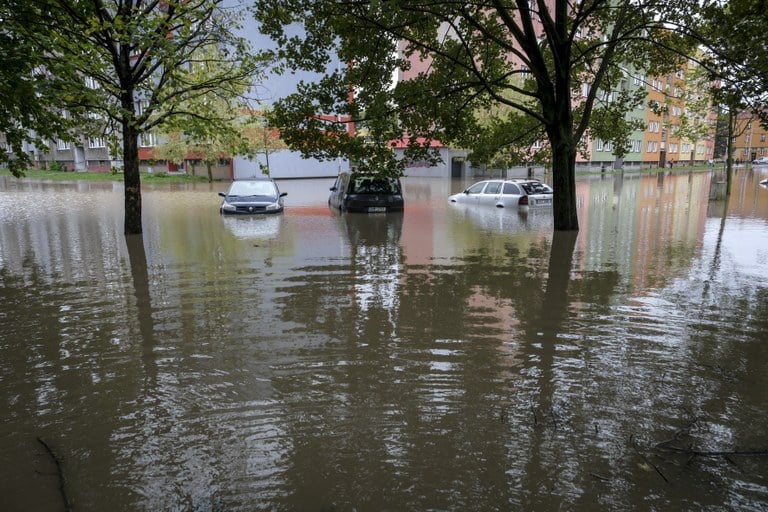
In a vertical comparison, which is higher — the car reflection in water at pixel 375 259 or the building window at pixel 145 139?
the building window at pixel 145 139

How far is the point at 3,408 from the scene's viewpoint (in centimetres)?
427

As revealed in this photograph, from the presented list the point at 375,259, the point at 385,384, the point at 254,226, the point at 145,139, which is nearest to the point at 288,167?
the point at 145,139

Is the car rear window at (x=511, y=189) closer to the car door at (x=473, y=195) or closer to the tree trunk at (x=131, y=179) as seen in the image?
the car door at (x=473, y=195)

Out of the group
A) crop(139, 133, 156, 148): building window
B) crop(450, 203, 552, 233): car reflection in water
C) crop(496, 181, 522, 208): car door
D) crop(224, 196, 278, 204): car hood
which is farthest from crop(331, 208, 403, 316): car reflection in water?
crop(139, 133, 156, 148): building window

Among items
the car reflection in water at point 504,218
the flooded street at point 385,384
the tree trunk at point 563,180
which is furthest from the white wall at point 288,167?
the flooded street at point 385,384

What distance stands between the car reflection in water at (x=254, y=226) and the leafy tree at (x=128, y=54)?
2.74 metres

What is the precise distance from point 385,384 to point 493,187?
771 inches

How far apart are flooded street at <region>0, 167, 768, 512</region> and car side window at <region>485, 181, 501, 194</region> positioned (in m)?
12.7

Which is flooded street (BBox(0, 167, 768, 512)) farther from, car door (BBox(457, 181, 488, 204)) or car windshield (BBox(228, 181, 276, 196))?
car door (BBox(457, 181, 488, 204))

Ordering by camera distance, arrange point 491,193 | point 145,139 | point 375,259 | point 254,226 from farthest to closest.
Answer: point 491,193
point 254,226
point 145,139
point 375,259

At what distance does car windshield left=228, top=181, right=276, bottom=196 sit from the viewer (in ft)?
66.8

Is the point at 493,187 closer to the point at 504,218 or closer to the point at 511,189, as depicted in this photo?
the point at 511,189

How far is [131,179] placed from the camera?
13.4 m

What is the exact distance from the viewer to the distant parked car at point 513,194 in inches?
867
